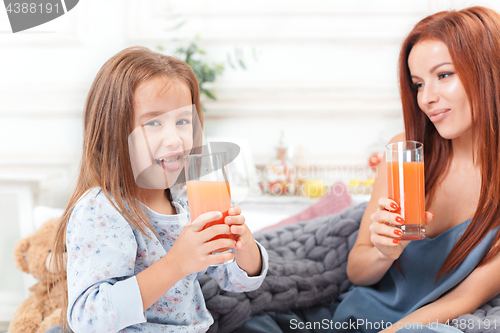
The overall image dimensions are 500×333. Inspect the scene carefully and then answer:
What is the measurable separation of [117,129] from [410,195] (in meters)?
0.63

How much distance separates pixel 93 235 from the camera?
0.74 meters

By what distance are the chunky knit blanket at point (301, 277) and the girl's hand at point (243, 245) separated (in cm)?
15

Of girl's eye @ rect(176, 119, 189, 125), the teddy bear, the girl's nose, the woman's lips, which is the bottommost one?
the teddy bear

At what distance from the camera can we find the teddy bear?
4.26 ft

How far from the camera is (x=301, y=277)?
118 cm

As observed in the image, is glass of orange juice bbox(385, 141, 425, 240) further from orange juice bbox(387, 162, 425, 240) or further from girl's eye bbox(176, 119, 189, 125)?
girl's eye bbox(176, 119, 189, 125)

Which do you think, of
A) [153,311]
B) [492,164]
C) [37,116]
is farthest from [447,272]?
[37,116]

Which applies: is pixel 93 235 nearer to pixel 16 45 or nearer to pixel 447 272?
pixel 447 272

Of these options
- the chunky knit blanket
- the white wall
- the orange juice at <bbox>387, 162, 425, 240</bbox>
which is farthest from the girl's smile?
the white wall

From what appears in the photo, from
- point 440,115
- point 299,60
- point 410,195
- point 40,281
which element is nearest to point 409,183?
point 410,195

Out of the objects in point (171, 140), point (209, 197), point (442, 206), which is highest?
point (171, 140)

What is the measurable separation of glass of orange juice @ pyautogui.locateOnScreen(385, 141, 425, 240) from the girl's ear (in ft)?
3.68

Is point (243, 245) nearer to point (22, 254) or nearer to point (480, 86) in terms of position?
point (480, 86)

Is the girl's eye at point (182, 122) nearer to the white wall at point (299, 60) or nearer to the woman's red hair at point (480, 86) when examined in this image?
the woman's red hair at point (480, 86)
